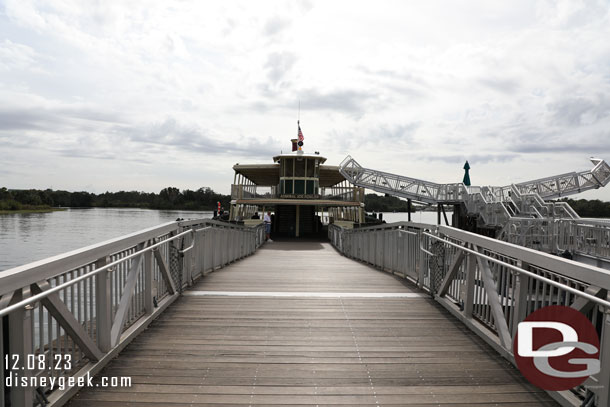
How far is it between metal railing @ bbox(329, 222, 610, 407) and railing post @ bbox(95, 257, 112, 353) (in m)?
3.63

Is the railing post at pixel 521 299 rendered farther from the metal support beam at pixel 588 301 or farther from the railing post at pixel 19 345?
the railing post at pixel 19 345

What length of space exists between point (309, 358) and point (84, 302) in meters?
2.06

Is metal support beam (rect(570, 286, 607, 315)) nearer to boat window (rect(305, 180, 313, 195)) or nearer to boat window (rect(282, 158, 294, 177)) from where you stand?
boat window (rect(305, 180, 313, 195))

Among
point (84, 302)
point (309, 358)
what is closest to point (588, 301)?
point (309, 358)

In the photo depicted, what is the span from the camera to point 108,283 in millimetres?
3688

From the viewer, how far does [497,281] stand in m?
4.38

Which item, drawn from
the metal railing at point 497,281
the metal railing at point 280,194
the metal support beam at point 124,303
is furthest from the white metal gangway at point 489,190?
the metal support beam at point 124,303

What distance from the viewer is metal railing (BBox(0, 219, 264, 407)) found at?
2.54 metres

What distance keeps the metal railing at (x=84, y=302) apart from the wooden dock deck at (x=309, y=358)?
0.22 m

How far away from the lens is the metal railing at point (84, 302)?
2.54 meters

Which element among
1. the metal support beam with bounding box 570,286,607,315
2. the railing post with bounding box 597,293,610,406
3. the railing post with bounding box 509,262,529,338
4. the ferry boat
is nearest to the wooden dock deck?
the railing post with bounding box 509,262,529,338

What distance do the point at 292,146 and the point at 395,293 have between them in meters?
26.1

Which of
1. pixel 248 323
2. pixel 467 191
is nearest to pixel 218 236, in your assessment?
pixel 248 323

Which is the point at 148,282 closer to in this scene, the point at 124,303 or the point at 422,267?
the point at 124,303
